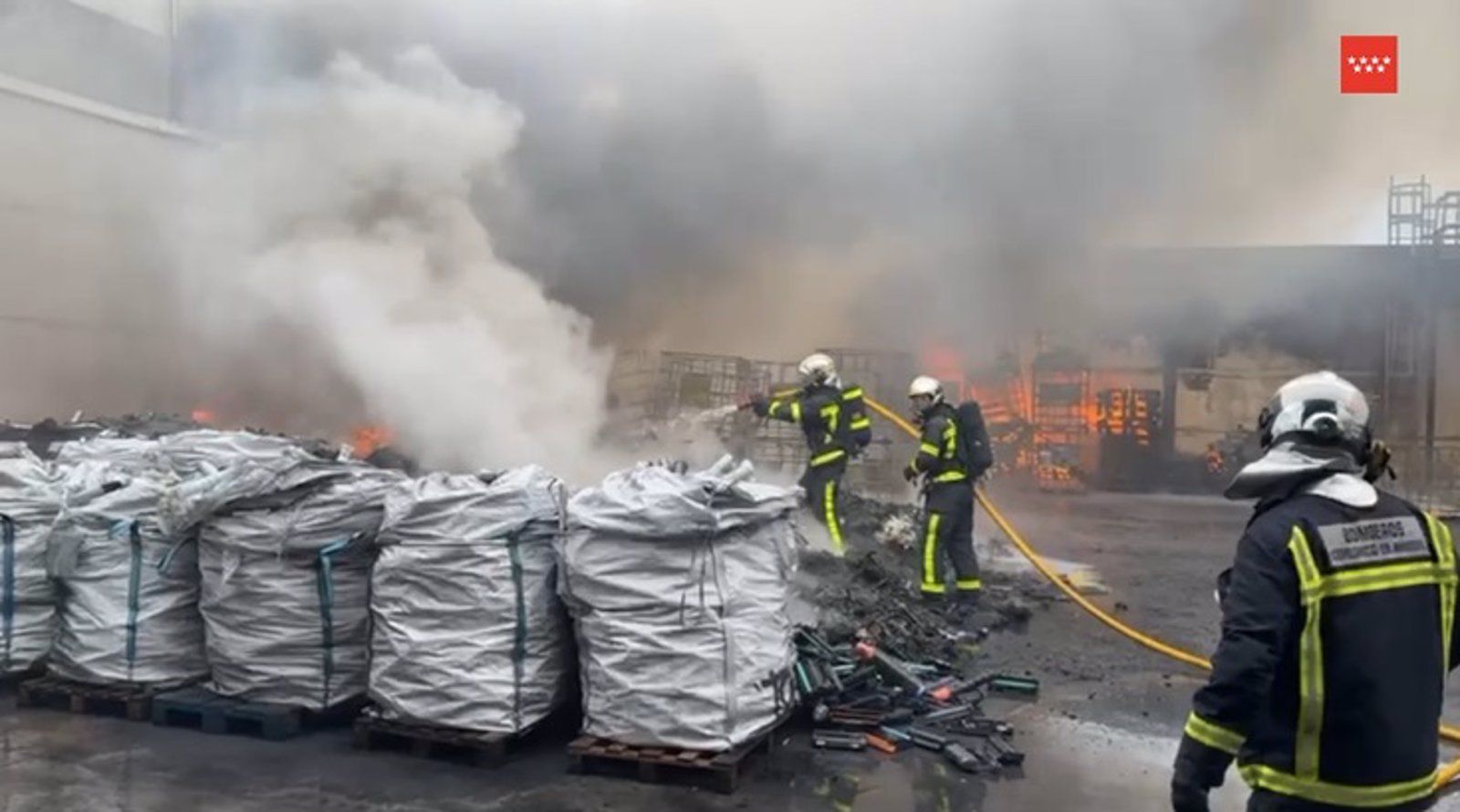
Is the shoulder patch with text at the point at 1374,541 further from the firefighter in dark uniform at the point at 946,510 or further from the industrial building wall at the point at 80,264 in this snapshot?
the industrial building wall at the point at 80,264

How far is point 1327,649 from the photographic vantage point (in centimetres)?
204

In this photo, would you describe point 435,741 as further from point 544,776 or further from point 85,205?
point 85,205

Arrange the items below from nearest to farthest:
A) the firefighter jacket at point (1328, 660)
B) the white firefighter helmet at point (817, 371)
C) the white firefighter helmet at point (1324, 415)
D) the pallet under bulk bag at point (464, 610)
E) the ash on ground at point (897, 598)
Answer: the firefighter jacket at point (1328, 660)
the white firefighter helmet at point (1324, 415)
the pallet under bulk bag at point (464, 610)
the ash on ground at point (897, 598)
the white firefighter helmet at point (817, 371)

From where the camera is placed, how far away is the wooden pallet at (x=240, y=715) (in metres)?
4.28

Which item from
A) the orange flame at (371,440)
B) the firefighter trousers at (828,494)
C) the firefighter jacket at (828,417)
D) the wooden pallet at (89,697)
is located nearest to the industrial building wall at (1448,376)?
the firefighter jacket at (828,417)

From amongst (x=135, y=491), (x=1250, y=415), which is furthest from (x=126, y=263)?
(x=1250, y=415)

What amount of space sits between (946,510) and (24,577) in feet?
15.9

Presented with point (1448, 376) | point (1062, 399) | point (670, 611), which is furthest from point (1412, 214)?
point (670, 611)

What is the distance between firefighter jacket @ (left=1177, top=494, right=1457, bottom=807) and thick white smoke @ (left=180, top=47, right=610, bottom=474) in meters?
6.07

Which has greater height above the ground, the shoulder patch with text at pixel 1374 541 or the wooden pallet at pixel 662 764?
the shoulder patch with text at pixel 1374 541

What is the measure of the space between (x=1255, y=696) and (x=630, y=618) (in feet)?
7.58

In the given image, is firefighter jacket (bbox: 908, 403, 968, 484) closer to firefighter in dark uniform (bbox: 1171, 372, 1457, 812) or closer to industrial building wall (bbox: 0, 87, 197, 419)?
firefighter in dark uniform (bbox: 1171, 372, 1457, 812)

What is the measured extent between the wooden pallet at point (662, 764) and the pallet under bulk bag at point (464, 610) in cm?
27

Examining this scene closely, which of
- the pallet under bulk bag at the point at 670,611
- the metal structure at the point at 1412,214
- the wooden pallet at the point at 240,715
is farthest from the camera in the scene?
the metal structure at the point at 1412,214
